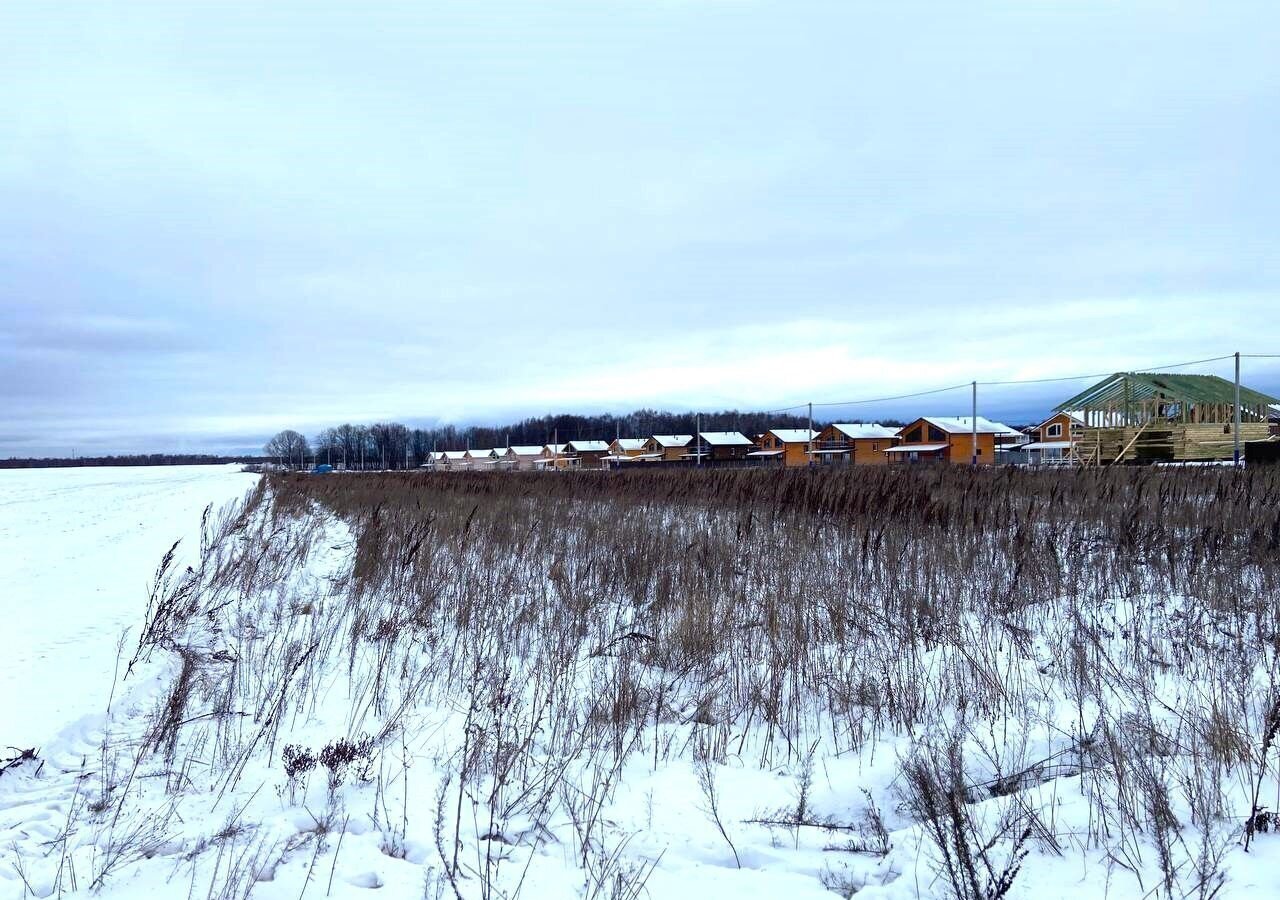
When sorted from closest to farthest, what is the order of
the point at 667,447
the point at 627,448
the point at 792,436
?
1. the point at 792,436
2. the point at 667,447
3. the point at 627,448

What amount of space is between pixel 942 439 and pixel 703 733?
62.1 metres

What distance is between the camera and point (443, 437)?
143 m

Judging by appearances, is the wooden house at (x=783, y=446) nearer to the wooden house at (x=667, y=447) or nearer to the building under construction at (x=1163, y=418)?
the wooden house at (x=667, y=447)

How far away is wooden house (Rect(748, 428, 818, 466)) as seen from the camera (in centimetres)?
6388

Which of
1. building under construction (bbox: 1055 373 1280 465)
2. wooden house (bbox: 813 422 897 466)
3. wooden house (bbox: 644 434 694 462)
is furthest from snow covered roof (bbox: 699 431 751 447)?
building under construction (bbox: 1055 373 1280 465)

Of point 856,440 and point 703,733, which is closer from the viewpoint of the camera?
point 703,733

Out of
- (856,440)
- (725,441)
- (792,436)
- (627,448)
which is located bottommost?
(627,448)

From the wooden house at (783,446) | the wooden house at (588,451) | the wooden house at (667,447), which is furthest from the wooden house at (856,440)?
the wooden house at (588,451)

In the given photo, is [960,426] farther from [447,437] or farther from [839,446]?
[447,437]

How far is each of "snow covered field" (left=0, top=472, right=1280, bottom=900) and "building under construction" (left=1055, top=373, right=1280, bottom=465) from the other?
68.8 ft

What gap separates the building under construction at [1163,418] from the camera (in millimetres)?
22828

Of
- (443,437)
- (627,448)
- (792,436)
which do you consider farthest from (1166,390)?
(443,437)

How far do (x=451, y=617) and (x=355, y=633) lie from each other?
2.70ft

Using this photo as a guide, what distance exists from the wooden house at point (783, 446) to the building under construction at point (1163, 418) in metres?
33.8
